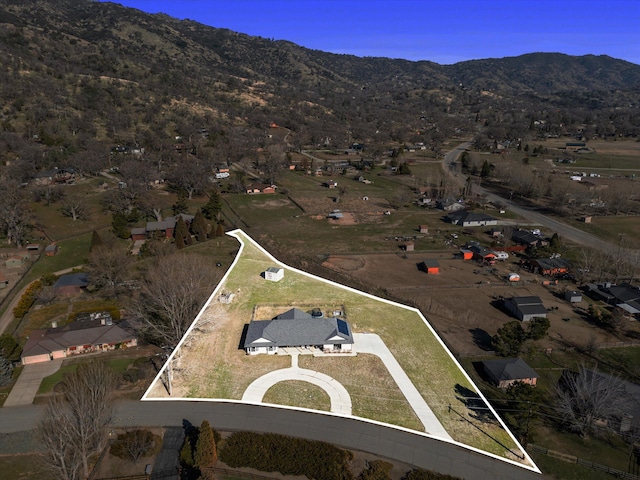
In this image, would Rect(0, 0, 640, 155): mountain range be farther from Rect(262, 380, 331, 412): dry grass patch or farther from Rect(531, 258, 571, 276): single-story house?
Rect(262, 380, 331, 412): dry grass patch

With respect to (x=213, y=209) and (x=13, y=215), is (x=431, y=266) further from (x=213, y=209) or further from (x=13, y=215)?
(x=13, y=215)

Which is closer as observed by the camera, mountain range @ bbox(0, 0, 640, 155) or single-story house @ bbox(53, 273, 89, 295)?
single-story house @ bbox(53, 273, 89, 295)

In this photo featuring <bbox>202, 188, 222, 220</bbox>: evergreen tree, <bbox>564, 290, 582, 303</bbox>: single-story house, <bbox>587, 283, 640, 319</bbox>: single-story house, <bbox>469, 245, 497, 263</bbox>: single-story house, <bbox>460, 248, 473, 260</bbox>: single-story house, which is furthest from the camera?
<bbox>202, 188, 222, 220</bbox>: evergreen tree

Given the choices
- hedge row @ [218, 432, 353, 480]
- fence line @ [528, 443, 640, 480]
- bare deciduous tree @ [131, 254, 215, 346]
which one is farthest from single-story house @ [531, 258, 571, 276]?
bare deciduous tree @ [131, 254, 215, 346]

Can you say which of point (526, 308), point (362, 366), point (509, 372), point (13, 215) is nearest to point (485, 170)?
point (526, 308)

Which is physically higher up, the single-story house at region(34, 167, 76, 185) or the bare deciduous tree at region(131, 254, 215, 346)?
the single-story house at region(34, 167, 76, 185)

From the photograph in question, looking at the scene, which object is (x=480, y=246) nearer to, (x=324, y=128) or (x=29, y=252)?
(x=29, y=252)

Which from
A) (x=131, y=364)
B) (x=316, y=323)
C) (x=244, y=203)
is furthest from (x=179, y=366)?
(x=244, y=203)
